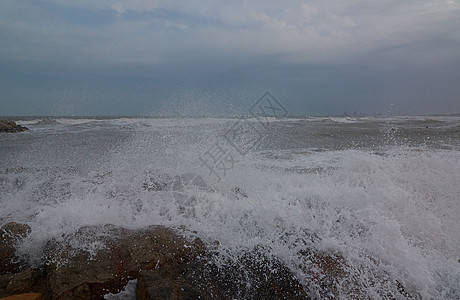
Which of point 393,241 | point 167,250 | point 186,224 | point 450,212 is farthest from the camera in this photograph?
point 450,212

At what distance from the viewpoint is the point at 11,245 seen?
2.92m

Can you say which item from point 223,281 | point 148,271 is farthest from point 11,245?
point 223,281

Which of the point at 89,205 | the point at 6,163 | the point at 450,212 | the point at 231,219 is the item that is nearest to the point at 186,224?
the point at 231,219

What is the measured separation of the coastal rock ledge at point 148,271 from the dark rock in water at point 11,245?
0.01 metres

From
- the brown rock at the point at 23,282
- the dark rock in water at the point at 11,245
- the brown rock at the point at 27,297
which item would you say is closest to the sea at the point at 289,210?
the dark rock in water at the point at 11,245

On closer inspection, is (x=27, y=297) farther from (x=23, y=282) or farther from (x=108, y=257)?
(x=108, y=257)

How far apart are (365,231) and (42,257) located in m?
3.20

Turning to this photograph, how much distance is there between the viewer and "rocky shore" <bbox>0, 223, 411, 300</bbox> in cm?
228

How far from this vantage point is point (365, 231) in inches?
120

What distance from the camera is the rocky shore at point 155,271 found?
228 cm

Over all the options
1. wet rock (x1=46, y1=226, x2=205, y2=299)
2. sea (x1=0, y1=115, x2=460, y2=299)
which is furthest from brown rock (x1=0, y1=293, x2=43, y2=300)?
sea (x1=0, y1=115, x2=460, y2=299)

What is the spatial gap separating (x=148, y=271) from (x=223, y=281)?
0.63 metres

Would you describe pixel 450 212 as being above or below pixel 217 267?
below

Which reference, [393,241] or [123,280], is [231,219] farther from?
[393,241]
